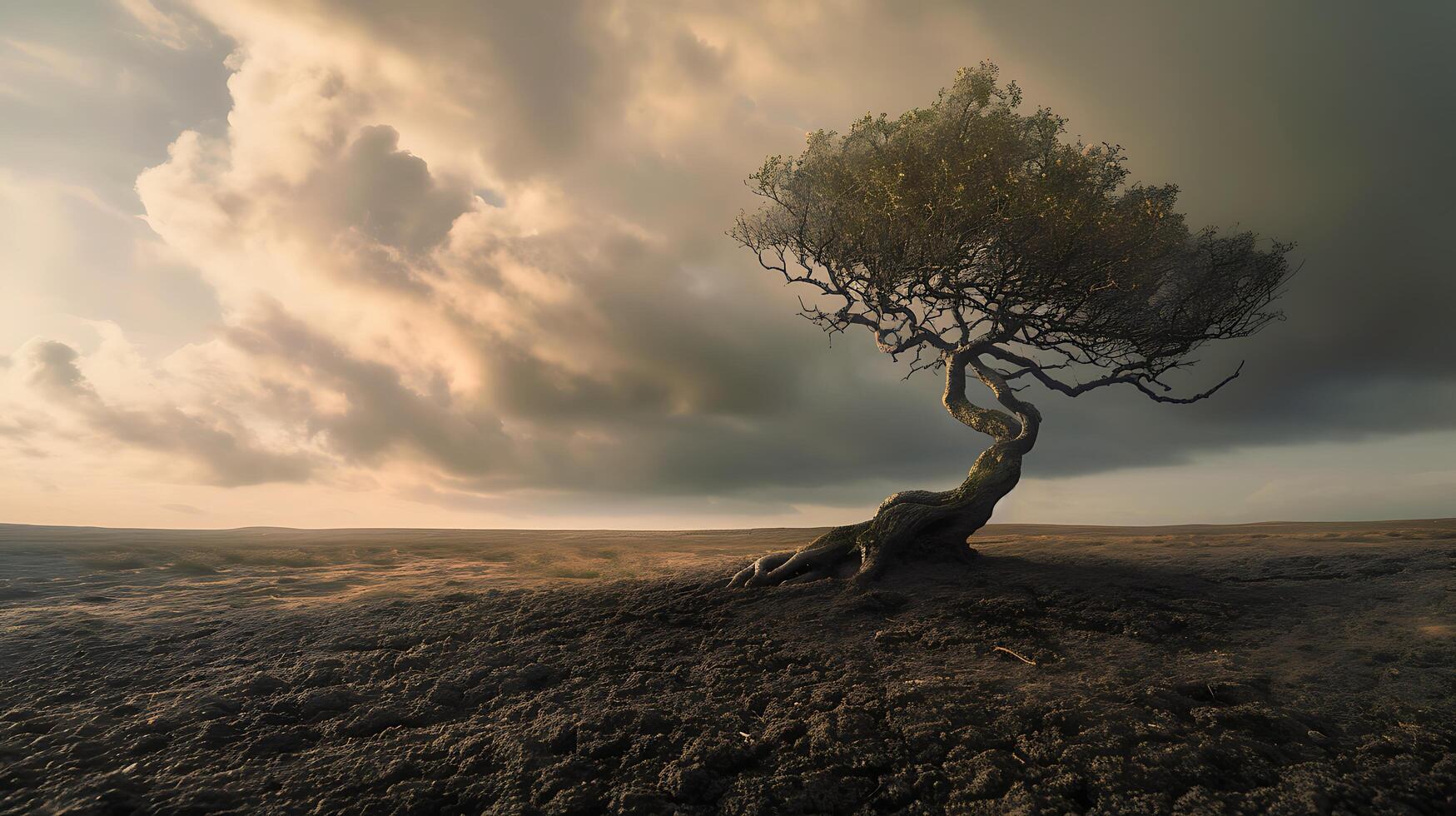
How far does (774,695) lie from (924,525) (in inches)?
313

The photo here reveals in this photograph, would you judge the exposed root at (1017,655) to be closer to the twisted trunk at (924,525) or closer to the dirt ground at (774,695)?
the dirt ground at (774,695)

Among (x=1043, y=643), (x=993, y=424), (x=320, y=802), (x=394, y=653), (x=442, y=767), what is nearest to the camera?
(x=320, y=802)

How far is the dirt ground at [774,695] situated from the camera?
595 centimetres

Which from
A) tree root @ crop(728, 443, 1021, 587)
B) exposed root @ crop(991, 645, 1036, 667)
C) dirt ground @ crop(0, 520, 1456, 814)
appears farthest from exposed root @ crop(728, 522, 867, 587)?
exposed root @ crop(991, 645, 1036, 667)

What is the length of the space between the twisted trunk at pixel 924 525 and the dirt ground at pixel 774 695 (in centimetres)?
107

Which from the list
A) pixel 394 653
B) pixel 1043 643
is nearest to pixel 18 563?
pixel 394 653

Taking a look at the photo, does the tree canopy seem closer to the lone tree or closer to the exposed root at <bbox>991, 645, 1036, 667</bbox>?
the lone tree

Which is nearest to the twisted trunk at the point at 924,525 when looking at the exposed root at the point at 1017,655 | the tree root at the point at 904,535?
the tree root at the point at 904,535

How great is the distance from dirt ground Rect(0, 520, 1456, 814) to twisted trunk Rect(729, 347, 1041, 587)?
1066mm

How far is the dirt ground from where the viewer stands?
5.95 m

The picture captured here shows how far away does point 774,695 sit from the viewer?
7.98 metres

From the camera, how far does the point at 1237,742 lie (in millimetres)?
6258

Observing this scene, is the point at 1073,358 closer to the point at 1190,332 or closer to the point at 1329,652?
the point at 1190,332

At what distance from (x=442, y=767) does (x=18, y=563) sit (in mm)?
20275
